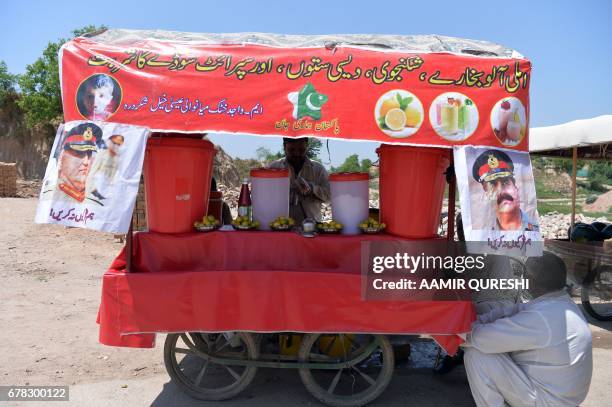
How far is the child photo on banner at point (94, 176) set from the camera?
2629 mm

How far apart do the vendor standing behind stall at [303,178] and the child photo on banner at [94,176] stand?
1892 mm

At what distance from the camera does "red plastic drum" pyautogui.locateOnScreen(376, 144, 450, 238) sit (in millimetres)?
3049

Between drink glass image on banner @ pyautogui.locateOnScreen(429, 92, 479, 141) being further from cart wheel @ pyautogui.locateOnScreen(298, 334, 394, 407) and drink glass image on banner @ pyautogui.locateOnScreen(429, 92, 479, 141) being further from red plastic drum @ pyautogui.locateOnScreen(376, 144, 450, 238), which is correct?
cart wheel @ pyautogui.locateOnScreen(298, 334, 394, 407)

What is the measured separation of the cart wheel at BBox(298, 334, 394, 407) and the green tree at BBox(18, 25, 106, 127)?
2495 cm

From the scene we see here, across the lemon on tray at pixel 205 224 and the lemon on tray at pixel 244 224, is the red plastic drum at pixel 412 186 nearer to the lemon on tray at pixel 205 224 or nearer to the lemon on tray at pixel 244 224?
the lemon on tray at pixel 244 224

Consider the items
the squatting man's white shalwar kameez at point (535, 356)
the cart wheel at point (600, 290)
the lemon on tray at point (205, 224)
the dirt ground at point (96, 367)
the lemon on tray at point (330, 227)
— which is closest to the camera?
the squatting man's white shalwar kameez at point (535, 356)

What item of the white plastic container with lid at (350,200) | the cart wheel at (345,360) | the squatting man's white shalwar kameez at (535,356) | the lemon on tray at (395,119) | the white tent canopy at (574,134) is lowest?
the cart wheel at (345,360)

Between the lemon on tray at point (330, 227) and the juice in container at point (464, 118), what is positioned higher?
the juice in container at point (464, 118)

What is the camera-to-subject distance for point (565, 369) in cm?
262

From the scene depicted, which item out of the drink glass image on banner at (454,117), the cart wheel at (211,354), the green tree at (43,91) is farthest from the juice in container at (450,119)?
the green tree at (43,91)

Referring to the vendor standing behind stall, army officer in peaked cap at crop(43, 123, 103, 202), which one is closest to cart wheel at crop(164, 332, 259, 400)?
army officer in peaked cap at crop(43, 123, 103, 202)

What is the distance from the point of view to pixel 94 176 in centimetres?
266

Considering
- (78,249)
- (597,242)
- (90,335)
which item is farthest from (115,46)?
(78,249)

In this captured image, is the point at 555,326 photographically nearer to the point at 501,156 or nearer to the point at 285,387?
the point at 501,156
